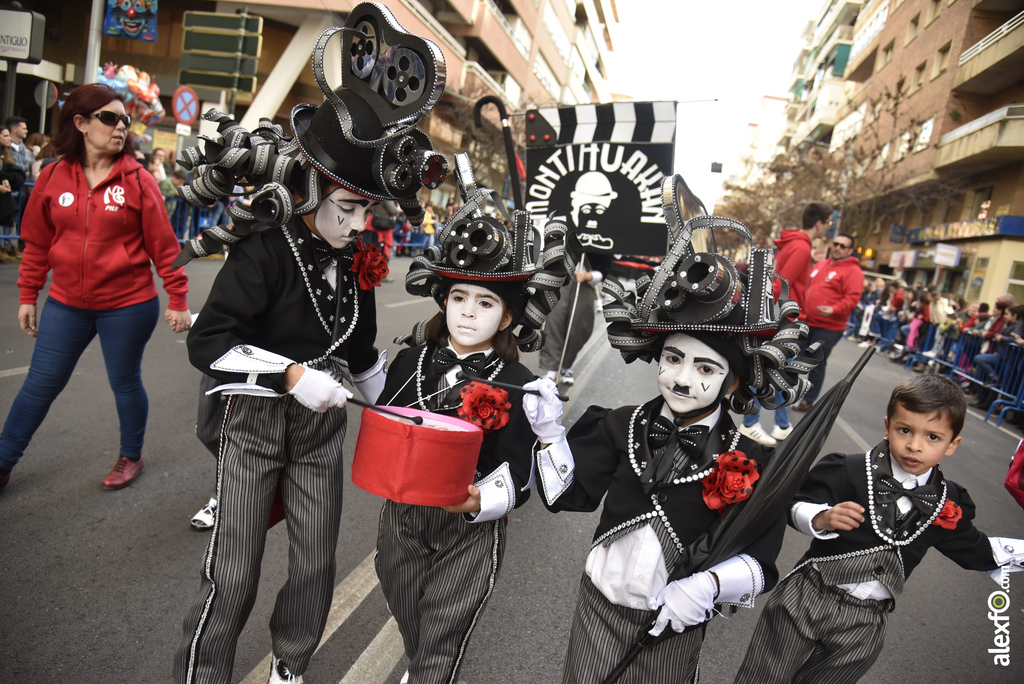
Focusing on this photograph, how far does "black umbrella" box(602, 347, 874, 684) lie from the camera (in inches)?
74.1

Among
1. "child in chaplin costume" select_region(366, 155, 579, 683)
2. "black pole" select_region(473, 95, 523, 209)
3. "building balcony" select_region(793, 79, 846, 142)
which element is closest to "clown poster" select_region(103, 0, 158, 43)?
"black pole" select_region(473, 95, 523, 209)

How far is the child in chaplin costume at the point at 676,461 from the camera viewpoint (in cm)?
199

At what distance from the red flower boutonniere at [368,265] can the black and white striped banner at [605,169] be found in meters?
2.96

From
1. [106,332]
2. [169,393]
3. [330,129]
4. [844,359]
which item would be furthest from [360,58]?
[844,359]

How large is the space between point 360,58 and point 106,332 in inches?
82.4

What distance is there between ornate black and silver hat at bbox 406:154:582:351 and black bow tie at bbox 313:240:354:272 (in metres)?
0.23

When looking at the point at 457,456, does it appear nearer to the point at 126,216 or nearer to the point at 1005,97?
the point at 126,216

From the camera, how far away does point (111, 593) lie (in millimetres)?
2836

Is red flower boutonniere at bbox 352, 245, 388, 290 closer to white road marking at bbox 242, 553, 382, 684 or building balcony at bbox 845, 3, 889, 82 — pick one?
white road marking at bbox 242, 553, 382, 684

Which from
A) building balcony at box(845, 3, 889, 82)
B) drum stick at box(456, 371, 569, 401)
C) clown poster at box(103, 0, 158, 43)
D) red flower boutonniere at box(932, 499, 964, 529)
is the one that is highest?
building balcony at box(845, 3, 889, 82)

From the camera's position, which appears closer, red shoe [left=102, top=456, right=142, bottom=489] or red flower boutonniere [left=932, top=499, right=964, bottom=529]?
red flower boutonniere [left=932, top=499, right=964, bottom=529]

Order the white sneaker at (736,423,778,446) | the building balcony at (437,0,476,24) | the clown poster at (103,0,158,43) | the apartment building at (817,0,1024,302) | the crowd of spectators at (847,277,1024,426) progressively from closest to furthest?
1. the white sneaker at (736,423,778,446)
2. the crowd of spectators at (847,277,1024,426)
3. the clown poster at (103,0,158,43)
4. the apartment building at (817,0,1024,302)
5. the building balcony at (437,0,476,24)
